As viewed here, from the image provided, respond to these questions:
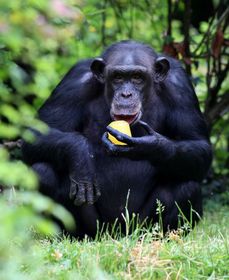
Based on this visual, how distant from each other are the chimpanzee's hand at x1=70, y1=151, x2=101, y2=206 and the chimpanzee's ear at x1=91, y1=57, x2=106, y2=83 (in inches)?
26.1

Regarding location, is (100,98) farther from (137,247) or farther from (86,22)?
(137,247)

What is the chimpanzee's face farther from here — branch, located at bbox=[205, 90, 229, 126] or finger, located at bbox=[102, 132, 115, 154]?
branch, located at bbox=[205, 90, 229, 126]

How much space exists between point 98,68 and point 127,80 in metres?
0.33

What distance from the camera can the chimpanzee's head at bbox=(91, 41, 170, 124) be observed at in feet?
18.9

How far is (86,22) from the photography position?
24.8 feet

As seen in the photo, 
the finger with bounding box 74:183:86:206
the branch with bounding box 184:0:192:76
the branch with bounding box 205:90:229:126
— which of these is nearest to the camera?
the finger with bounding box 74:183:86:206

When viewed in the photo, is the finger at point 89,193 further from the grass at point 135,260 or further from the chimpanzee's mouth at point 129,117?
the grass at point 135,260

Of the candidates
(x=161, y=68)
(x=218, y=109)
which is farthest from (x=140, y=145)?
(x=218, y=109)

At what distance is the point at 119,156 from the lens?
5934 mm

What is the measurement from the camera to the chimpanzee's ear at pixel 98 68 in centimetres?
617

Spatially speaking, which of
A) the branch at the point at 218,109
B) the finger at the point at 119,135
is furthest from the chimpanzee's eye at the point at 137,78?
the branch at the point at 218,109

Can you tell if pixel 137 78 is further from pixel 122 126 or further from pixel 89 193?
pixel 89 193

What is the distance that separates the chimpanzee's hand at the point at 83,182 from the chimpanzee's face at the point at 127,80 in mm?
452

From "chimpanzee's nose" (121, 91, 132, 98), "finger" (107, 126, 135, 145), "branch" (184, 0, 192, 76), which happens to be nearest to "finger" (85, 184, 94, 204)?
"finger" (107, 126, 135, 145)
